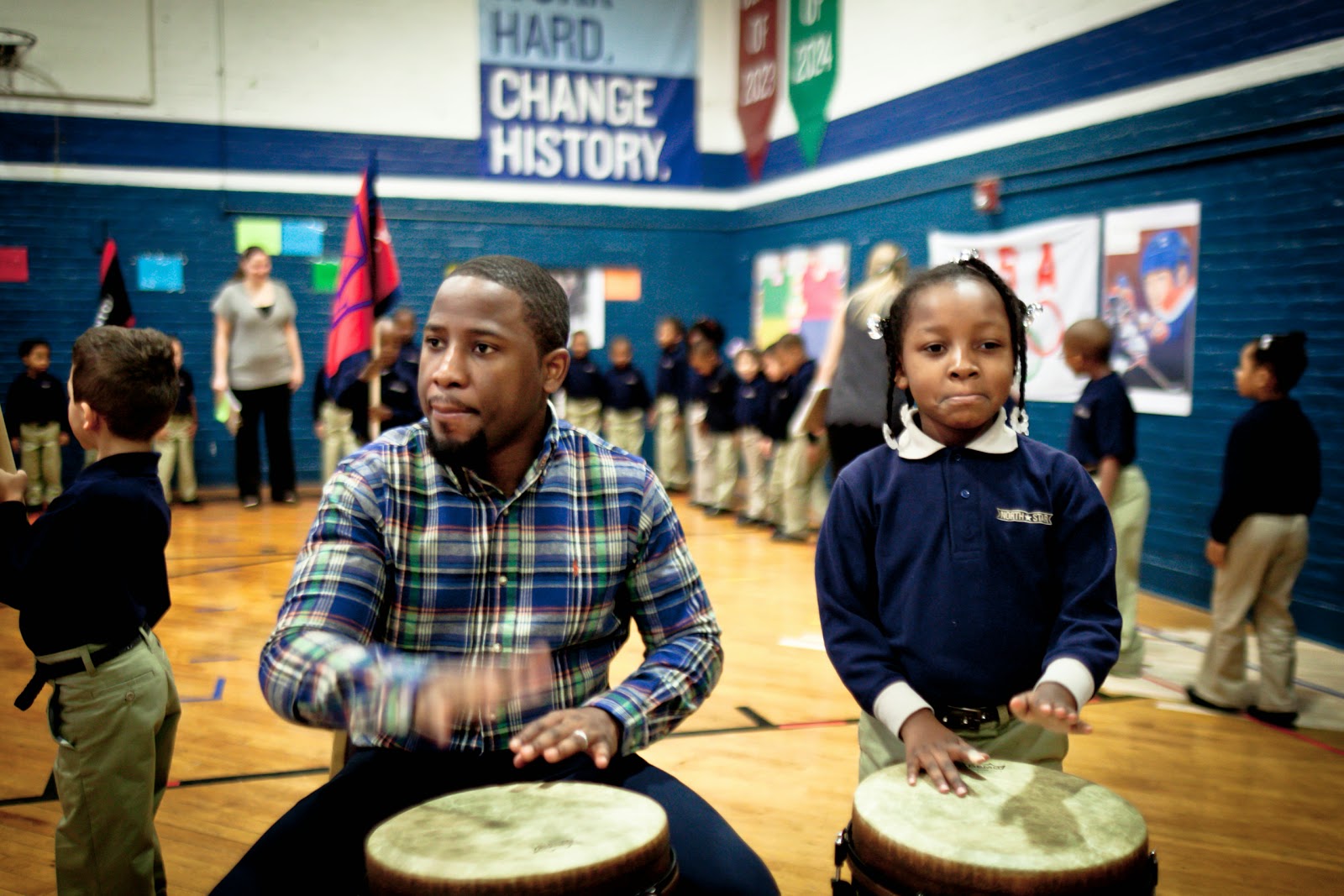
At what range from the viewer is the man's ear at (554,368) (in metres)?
1.71

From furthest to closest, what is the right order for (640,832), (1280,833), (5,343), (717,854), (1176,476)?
(5,343) → (1176,476) → (1280,833) → (717,854) → (640,832)

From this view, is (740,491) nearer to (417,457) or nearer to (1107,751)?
(1107,751)

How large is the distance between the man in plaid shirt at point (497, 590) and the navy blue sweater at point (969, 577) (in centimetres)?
26

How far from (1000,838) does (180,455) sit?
8.86 m

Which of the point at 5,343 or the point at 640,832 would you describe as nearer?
the point at 640,832

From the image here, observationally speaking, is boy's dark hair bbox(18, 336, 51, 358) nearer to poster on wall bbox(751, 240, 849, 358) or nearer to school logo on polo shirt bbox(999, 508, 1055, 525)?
poster on wall bbox(751, 240, 849, 358)

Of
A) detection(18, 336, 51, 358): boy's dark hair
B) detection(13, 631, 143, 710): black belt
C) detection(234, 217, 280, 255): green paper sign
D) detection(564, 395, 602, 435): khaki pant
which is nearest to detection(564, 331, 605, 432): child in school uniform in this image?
detection(564, 395, 602, 435): khaki pant

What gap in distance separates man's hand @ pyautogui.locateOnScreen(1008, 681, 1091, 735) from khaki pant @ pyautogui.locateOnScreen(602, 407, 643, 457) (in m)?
8.75

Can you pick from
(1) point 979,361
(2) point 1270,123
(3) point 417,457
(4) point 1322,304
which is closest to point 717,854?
(3) point 417,457

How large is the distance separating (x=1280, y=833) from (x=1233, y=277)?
11.6 feet

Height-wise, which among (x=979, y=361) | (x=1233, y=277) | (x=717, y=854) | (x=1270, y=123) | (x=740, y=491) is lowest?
(x=740, y=491)

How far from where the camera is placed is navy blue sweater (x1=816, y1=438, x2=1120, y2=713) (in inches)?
67.6

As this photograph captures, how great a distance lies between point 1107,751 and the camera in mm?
3473

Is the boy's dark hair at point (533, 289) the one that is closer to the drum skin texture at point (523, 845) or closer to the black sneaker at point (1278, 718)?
the drum skin texture at point (523, 845)
